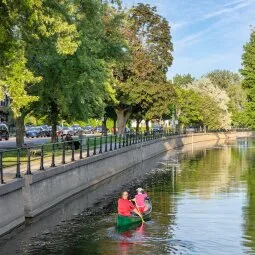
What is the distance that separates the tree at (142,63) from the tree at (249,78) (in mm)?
9611

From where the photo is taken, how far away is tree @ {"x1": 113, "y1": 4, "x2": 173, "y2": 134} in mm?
71750

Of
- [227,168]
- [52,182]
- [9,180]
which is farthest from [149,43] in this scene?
[9,180]

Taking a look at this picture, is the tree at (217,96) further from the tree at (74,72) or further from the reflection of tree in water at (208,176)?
the tree at (74,72)

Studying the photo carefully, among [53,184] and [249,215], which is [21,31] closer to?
[53,184]

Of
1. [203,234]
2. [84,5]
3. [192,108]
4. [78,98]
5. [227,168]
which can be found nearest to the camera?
[203,234]

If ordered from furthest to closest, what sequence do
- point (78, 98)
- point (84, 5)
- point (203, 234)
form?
point (78, 98), point (84, 5), point (203, 234)

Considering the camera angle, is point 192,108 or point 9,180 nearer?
point 9,180

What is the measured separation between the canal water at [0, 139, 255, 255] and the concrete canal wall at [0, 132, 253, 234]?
480mm

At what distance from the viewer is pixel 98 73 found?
3519 cm

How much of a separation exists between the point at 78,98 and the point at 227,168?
21.5 meters

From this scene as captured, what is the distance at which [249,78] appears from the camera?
7581 cm

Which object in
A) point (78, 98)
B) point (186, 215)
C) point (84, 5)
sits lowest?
point (186, 215)

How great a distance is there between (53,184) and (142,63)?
4646 centimetres

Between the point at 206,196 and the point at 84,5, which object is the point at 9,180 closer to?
the point at 84,5
